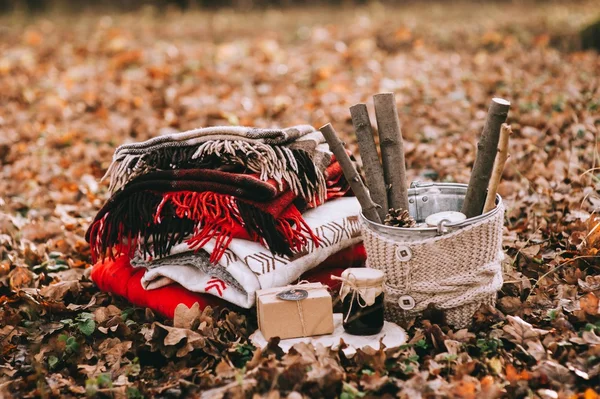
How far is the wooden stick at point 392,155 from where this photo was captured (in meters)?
2.25

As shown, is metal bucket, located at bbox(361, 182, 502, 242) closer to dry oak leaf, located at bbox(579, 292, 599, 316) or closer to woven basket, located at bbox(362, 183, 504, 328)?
woven basket, located at bbox(362, 183, 504, 328)

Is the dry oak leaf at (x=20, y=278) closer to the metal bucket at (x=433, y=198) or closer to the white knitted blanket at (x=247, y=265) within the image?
the white knitted blanket at (x=247, y=265)

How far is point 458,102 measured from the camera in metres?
4.92

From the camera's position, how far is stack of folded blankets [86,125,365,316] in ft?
7.39

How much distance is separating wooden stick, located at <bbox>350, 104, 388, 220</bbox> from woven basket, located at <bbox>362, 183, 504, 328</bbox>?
0.14 metres

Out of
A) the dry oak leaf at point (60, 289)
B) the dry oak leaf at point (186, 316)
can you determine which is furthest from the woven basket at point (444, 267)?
the dry oak leaf at point (60, 289)

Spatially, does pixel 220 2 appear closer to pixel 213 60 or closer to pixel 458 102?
pixel 213 60

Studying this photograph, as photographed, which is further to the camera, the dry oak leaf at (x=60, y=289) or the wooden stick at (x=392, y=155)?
the dry oak leaf at (x=60, y=289)

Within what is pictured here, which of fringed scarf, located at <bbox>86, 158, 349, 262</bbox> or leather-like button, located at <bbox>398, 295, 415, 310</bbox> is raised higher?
fringed scarf, located at <bbox>86, 158, 349, 262</bbox>

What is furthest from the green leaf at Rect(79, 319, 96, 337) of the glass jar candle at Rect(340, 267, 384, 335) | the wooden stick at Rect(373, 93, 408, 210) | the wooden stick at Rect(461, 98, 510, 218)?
the wooden stick at Rect(461, 98, 510, 218)

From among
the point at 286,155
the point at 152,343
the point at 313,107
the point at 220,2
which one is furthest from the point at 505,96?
the point at 220,2

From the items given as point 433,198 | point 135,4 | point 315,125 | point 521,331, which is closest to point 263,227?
point 433,198

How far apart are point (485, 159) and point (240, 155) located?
0.87 meters

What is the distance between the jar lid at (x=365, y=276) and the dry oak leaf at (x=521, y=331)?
0.42m
